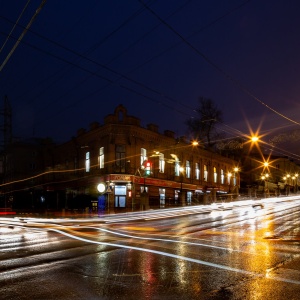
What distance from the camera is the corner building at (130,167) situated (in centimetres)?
4088

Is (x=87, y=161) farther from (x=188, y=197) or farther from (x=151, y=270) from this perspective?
(x=151, y=270)

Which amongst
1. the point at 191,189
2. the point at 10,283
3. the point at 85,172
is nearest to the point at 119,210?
the point at 85,172

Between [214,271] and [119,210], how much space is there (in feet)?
101

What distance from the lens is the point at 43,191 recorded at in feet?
184

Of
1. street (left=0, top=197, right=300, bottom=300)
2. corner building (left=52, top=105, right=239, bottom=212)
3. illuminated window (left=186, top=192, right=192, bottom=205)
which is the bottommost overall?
street (left=0, top=197, right=300, bottom=300)

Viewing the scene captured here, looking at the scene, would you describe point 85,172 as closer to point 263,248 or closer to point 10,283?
point 263,248

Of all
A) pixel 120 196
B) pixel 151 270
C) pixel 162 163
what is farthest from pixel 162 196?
pixel 151 270

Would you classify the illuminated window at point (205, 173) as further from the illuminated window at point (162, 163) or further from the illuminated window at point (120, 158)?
the illuminated window at point (120, 158)

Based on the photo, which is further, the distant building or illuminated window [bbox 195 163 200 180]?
illuminated window [bbox 195 163 200 180]

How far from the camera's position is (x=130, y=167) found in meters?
41.4

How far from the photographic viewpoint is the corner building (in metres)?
40.9

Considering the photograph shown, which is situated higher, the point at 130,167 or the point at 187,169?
the point at 187,169

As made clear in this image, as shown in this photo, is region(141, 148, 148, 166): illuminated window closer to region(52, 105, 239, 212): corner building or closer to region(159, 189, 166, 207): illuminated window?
region(52, 105, 239, 212): corner building

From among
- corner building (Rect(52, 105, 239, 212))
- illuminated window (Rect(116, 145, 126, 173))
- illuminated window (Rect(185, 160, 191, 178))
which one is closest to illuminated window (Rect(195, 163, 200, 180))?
corner building (Rect(52, 105, 239, 212))
